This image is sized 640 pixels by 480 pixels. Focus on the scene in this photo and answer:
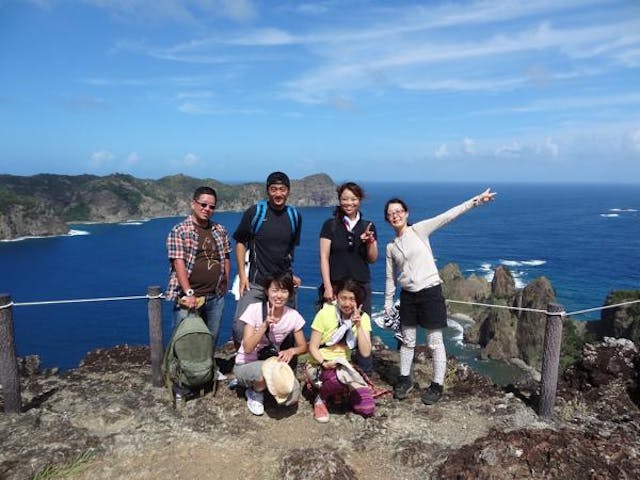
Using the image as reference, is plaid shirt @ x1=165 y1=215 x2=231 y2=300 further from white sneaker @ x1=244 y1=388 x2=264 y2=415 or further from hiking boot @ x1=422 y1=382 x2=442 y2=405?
hiking boot @ x1=422 y1=382 x2=442 y2=405

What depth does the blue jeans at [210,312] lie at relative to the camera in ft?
19.1

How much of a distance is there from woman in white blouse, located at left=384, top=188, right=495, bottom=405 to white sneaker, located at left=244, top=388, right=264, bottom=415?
73.5 inches

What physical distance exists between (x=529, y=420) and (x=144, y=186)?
19310 centimetres

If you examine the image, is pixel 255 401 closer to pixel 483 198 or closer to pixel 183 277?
pixel 183 277

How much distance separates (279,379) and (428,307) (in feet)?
6.34

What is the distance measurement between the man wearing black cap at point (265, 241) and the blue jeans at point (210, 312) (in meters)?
0.40

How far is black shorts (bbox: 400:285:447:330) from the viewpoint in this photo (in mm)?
5418

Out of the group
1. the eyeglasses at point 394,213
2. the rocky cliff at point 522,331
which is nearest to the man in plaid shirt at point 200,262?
the eyeglasses at point 394,213

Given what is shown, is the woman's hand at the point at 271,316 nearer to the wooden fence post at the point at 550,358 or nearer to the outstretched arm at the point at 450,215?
the outstretched arm at the point at 450,215

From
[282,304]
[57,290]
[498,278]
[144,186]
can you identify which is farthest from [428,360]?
[144,186]

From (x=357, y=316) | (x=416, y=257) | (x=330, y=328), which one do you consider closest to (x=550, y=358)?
(x=416, y=257)

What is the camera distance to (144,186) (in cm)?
18275

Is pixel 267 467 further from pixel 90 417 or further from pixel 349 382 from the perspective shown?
pixel 90 417

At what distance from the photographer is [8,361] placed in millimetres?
5293
